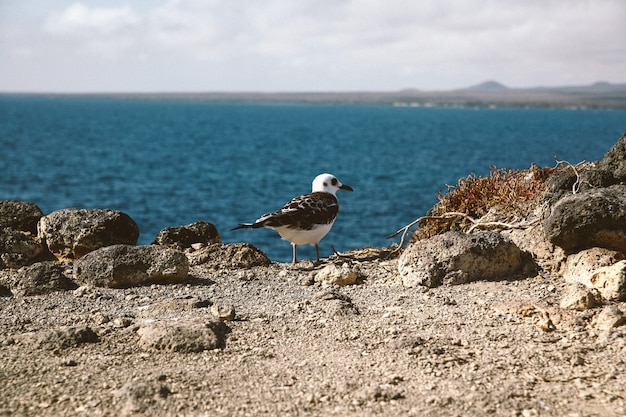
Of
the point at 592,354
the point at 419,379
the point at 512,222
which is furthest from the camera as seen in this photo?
the point at 512,222

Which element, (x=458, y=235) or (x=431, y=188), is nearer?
(x=458, y=235)

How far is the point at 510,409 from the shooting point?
5.68m

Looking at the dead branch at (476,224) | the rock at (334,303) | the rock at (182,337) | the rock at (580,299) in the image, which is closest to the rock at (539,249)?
the dead branch at (476,224)

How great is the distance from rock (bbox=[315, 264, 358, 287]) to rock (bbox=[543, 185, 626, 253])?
103 inches

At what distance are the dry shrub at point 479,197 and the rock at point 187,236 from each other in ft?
Answer: 11.6

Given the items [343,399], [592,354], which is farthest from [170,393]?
[592,354]

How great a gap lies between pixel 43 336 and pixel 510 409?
179 inches

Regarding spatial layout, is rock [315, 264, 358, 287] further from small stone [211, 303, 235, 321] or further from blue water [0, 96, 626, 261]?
blue water [0, 96, 626, 261]

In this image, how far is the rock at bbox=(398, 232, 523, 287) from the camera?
29.9 feet

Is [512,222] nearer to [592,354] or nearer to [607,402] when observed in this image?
[592,354]

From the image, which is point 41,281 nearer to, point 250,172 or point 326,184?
point 326,184

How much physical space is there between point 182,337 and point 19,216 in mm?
6903

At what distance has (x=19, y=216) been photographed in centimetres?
1275

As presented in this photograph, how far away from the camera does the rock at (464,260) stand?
9.12m
